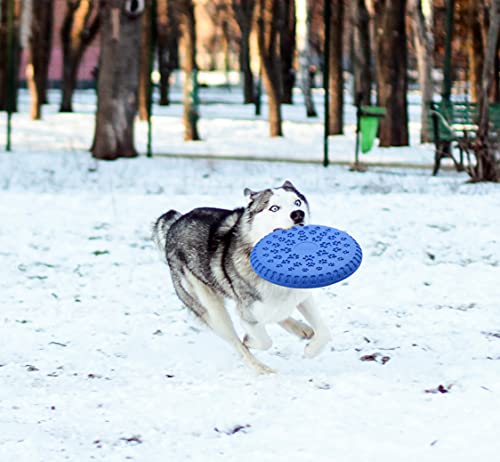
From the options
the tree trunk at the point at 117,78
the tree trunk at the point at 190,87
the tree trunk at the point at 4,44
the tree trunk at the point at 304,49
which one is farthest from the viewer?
the tree trunk at the point at 4,44

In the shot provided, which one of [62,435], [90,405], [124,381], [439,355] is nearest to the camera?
[62,435]

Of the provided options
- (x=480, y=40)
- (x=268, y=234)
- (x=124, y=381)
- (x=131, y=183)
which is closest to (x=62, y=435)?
(x=124, y=381)

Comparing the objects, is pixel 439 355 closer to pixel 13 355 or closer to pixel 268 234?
pixel 268 234

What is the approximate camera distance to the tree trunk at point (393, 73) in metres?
22.4

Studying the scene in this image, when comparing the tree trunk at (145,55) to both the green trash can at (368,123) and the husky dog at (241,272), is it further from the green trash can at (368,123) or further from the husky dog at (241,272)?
the husky dog at (241,272)

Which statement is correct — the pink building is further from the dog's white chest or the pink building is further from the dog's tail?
the dog's white chest

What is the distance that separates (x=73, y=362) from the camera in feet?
20.7

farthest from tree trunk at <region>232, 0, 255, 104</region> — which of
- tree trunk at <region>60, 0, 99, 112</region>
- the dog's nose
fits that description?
the dog's nose

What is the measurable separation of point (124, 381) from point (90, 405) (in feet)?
1.69

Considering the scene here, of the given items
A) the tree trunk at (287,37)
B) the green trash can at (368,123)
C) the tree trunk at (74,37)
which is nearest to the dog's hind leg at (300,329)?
the green trash can at (368,123)

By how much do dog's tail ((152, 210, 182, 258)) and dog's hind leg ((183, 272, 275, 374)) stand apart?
0.45 meters

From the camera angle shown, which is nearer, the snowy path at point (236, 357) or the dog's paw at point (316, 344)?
the snowy path at point (236, 357)

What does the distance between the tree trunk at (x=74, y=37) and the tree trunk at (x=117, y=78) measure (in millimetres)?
13105

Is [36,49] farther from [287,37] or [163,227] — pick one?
[163,227]
